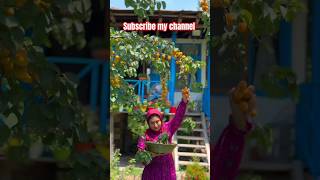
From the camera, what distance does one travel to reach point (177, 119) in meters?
2.07

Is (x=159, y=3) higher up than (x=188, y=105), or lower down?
higher up

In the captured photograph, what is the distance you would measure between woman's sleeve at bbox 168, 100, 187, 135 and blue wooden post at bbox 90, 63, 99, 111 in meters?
0.63

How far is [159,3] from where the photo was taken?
70.1 inches

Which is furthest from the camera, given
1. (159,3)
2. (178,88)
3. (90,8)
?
(178,88)

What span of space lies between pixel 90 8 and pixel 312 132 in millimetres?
765

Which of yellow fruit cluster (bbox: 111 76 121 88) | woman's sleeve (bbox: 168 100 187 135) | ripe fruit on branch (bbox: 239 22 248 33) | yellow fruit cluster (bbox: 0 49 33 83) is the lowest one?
woman's sleeve (bbox: 168 100 187 135)

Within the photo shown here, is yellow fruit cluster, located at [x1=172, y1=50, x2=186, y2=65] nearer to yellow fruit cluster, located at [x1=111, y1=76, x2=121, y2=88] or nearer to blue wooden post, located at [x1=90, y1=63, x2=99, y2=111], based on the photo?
yellow fruit cluster, located at [x1=111, y1=76, x2=121, y2=88]

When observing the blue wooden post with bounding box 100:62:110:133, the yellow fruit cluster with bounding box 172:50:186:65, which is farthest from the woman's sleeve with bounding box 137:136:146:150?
the blue wooden post with bounding box 100:62:110:133

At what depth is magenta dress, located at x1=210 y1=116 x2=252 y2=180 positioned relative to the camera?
1.46 m

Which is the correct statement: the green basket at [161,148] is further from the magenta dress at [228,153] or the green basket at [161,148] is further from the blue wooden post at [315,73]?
the blue wooden post at [315,73]

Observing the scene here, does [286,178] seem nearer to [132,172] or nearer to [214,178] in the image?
[214,178]

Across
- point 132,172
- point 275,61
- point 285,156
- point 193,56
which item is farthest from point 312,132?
point 132,172

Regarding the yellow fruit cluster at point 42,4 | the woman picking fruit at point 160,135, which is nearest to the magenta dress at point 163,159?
the woman picking fruit at point 160,135

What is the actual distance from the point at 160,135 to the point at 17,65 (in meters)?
0.91
